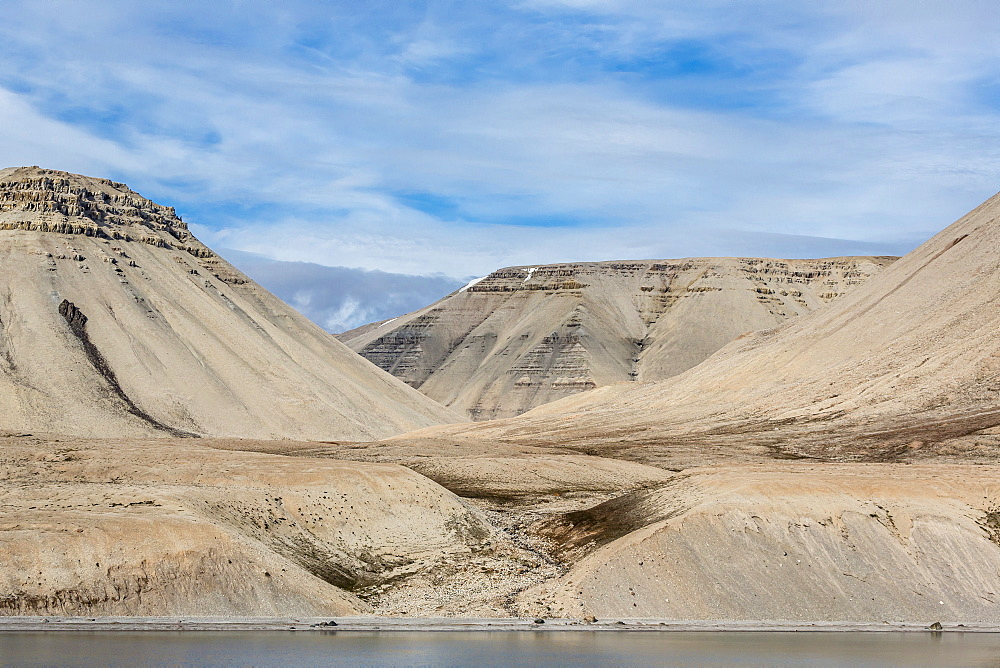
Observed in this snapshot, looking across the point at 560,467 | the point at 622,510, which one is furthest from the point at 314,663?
the point at 560,467

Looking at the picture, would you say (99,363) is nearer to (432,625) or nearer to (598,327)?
(432,625)

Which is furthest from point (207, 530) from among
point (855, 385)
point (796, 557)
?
point (855, 385)

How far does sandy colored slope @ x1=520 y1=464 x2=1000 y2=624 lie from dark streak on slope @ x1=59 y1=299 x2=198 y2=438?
4739 centimetres

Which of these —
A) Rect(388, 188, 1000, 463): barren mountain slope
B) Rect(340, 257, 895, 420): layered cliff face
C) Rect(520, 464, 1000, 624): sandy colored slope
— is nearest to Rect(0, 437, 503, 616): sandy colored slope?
Rect(520, 464, 1000, 624): sandy colored slope

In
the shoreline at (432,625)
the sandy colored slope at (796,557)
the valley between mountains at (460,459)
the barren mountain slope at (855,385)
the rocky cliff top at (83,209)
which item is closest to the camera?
the shoreline at (432,625)

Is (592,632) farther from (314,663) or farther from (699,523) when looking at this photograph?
(314,663)

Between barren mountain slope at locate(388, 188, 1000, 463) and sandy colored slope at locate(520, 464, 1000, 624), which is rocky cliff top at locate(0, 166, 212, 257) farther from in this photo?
sandy colored slope at locate(520, 464, 1000, 624)

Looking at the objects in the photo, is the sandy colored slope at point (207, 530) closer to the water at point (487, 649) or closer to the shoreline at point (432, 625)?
the shoreline at point (432, 625)

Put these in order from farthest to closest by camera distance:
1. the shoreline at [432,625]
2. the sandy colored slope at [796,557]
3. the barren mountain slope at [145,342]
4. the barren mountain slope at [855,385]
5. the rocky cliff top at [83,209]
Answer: the rocky cliff top at [83,209], the barren mountain slope at [145,342], the barren mountain slope at [855,385], the sandy colored slope at [796,557], the shoreline at [432,625]

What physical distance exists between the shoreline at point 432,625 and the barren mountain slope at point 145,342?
48882 mm

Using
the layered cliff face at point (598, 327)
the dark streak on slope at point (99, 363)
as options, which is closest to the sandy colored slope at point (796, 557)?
the dark streak on slope at point (99, 363)

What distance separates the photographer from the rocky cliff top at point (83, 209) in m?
112

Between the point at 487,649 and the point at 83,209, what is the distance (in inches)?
3705

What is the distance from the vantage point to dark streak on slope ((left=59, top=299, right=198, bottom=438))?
8650cm
